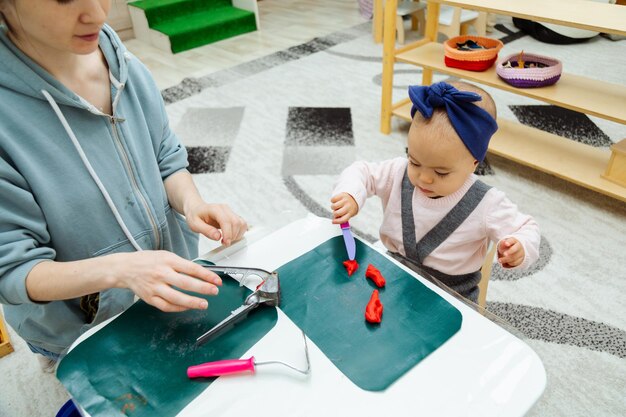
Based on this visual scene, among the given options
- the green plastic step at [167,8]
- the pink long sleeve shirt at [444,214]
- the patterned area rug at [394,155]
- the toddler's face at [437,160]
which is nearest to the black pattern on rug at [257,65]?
the patterned area rug at [394,155]

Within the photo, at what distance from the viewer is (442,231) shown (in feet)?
2.95

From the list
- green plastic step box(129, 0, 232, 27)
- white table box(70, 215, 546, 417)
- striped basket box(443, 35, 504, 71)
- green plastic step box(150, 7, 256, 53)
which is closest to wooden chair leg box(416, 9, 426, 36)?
green plastic step box(150, 7, 256, 53)

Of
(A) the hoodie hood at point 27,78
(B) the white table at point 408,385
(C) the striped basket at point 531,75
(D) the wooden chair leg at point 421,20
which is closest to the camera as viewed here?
(B) the white table at point 408,385

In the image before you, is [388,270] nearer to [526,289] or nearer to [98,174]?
[98,174]

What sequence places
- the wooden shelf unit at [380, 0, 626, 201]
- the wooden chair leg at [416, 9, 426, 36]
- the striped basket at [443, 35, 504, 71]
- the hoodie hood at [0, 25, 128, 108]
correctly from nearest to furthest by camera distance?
the hoodie hood at [0, 25, 128, 108] → the wooden shelf unit at [380, 0, 626, 201] → the striped basket at [443, 35, 504, 71] → the wooden chair leg at [416, 9, 426, 36]

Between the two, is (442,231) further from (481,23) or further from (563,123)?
(481,23)

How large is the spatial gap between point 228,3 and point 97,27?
12.7ft

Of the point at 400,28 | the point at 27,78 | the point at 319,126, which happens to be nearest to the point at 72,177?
the point at 27,78

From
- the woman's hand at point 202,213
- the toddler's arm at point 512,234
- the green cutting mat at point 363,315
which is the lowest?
the toddler's arm at point 512,234

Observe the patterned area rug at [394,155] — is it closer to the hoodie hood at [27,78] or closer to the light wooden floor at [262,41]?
the light wooden floor at [262,41]

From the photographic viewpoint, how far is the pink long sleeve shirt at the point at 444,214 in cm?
83

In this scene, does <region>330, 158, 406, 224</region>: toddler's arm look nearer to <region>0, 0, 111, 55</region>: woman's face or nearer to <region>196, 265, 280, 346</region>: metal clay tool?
<region>196, 265, 280, 346</region>: metal clay tool

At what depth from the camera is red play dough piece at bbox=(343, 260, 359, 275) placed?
711 millimetres

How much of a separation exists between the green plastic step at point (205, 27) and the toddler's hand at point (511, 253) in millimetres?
3325
